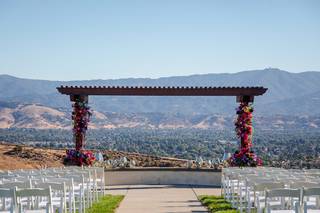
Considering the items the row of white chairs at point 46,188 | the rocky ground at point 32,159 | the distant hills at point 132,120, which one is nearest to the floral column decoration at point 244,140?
the row of white chairs at point 46,188

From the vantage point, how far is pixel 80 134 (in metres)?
21.9

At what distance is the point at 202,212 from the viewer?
A: 14023 mm

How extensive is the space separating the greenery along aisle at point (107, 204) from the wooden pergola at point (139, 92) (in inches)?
189

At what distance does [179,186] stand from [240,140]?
254 cm

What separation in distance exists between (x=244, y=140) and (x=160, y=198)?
541cm

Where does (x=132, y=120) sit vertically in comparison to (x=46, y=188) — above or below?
below

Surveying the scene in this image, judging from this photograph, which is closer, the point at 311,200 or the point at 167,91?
the point at 311,200

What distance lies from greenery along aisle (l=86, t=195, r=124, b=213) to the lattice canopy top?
482 centimetres

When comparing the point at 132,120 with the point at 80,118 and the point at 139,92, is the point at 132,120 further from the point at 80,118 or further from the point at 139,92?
the point at 139,92

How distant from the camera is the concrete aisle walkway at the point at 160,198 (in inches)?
571

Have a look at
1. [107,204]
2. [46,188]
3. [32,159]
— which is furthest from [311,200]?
[32,159]

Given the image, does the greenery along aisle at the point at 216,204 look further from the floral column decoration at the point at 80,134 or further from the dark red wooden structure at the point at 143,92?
the floral column decoration at the point at 80,134

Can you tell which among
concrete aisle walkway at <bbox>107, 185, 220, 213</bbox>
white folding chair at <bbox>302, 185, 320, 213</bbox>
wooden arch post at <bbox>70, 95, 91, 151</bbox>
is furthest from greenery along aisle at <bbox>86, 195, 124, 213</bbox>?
wooden arch post at <bbox>70, 95, 91, 151</bbox>

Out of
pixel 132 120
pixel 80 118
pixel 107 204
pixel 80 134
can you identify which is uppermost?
pixel 80 118
